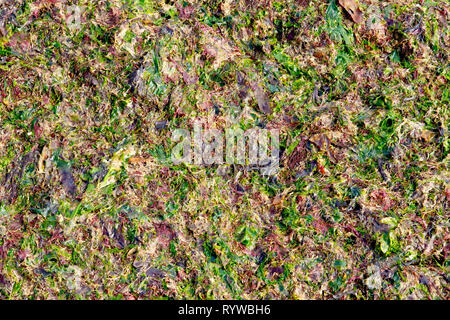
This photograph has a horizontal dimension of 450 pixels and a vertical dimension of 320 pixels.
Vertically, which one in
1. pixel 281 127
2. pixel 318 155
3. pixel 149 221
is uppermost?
pixel 281 127

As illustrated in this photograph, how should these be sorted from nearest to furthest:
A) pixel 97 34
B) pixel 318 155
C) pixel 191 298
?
pixel 191 298, pixel 318 155, pixel 97 34

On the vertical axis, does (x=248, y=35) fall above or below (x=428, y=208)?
above

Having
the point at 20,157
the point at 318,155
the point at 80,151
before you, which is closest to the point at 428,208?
the point at 318,155

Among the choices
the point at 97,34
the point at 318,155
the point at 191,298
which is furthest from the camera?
the point at 97,34

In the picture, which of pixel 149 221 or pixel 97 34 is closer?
pixel 149 221

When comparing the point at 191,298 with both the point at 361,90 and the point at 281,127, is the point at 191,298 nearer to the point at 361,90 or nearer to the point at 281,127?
the point at 281,127

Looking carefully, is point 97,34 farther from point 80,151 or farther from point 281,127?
point 281,127
